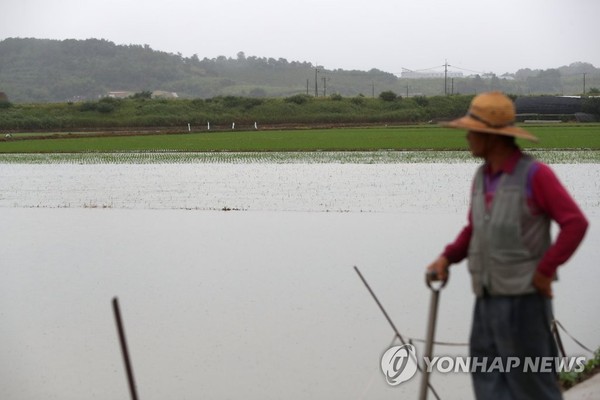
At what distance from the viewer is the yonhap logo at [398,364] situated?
4.47m

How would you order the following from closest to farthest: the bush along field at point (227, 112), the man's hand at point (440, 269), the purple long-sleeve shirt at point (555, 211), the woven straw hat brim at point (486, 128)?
the purple long-sleeve shirt at point (555, 211)
the woven straw hat brim at point (486, 128)
the man's hand at point (440, 269)
the bush along field at point (227, 112)

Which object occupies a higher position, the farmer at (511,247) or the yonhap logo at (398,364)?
the farmer at (511,247)

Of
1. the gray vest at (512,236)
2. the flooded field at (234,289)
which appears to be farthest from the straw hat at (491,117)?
the flooded field at (234,289)

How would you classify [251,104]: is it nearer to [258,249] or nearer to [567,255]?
[258,249]

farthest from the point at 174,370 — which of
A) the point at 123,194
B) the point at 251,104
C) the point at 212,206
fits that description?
the point at 251,104

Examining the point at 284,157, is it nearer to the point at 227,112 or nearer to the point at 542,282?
the point at 542,282

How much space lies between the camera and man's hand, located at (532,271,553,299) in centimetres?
267

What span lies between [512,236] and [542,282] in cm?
16

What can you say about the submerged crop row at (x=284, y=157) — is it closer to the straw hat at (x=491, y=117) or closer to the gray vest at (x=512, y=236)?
the straw hat at (x=491, y=117)

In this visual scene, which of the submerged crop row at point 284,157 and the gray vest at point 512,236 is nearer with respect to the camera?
the gray vest at point 512,236

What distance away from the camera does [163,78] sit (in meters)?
114

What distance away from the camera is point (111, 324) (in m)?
5.64

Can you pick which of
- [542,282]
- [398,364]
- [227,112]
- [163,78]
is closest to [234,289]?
[398,364]

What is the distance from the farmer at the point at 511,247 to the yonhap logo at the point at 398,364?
1.55m
